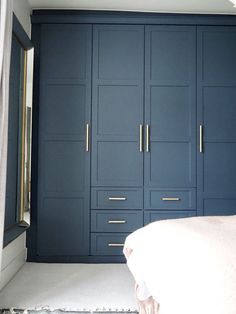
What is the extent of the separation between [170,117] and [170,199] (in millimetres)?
857

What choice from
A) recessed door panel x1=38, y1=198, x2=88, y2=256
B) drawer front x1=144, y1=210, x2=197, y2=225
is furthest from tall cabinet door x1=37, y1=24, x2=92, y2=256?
drawer front x1=144, y1=210, x2=197, y2=225

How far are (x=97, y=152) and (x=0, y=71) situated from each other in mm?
1405

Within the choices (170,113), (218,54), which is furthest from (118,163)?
(218,54)

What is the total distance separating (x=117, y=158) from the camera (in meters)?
3.04

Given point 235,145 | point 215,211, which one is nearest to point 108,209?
point 215,211

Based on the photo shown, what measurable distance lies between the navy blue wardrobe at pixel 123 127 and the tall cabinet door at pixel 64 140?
1cm

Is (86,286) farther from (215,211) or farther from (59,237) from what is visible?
(215,211)

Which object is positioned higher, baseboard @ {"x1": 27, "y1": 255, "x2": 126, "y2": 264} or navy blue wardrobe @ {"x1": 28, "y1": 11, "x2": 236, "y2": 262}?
navy blue wardrobe @ {"x1": 28, "y1": 11, "x2": 236, "y2": 262}

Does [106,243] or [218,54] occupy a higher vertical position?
[218,54]

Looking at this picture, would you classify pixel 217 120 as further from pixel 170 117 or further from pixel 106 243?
pixel 106 243

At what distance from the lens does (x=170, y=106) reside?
3078 millimetres

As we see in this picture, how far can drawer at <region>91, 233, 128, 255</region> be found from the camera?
3.02m

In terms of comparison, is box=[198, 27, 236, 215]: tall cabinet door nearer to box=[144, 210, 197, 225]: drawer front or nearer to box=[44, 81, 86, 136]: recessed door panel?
box=[144, 210, 197, 225]: drawer front

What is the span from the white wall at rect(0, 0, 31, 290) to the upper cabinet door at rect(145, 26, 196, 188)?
1262 millimetres
